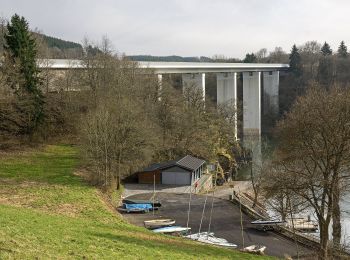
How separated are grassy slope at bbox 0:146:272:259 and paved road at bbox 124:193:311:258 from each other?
3.85 metres

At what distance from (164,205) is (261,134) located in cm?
6922

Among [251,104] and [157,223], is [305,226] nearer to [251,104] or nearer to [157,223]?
[157,223]

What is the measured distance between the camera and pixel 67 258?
37.8 ft

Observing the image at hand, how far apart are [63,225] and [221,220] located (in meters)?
13.7

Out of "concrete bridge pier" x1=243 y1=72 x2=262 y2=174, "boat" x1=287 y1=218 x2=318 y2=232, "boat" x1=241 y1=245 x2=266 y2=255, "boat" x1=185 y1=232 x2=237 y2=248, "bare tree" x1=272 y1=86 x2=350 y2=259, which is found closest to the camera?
"bare tree" x1=272 y1=86 x2=350 y2=259

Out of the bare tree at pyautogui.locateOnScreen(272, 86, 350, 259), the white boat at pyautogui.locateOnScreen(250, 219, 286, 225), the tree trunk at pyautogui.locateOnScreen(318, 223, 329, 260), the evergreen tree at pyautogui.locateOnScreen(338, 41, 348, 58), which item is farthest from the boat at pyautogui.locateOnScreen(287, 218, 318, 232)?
the evergreen tree at pyautogui.locateOnScreen(338, 41, 348, 58)

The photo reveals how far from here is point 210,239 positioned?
24.4 m

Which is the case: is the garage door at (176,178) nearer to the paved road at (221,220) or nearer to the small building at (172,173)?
the small building at (172,173)

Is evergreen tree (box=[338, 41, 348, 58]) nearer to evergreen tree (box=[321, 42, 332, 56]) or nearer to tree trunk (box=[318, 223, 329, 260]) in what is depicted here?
evergreen tree (box=[321, 42, 332, 56])

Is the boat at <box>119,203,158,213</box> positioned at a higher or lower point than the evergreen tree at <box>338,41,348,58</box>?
lower

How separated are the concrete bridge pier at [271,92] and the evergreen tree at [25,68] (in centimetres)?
7784

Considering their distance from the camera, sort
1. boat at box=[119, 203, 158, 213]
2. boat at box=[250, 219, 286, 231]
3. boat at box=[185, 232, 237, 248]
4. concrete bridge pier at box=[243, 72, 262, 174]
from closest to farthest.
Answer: boat at box=[185, 232, 237, 248] < boat at box=[250, 219, 286, 231] < boat at box=[119, 203, 158, 213] < concrete bridge pier at box=[243, 72, 262, 174]

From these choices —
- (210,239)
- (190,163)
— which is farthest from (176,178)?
(210,239)

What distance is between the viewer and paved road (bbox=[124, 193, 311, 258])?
82.0 ft
